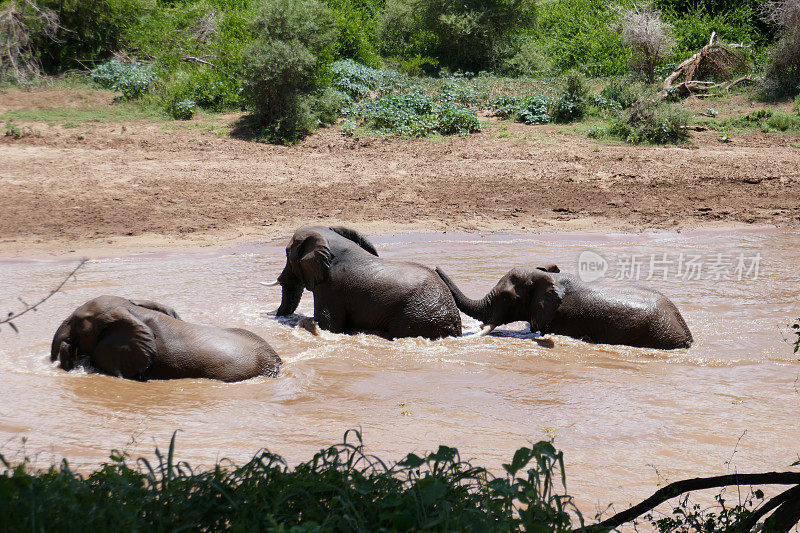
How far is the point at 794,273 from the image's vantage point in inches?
425

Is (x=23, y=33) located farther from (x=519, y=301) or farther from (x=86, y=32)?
(x=519, y=301)

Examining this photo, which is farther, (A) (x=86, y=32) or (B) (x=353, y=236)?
(A) (x=86, y=32)

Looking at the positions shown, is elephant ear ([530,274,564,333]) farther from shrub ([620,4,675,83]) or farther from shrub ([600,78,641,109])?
shrub ([620,4,675,83])

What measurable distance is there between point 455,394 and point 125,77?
686 inches

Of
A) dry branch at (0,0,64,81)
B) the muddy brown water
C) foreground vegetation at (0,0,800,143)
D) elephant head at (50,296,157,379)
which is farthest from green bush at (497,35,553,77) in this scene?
elephant head at (50,296,157,379)

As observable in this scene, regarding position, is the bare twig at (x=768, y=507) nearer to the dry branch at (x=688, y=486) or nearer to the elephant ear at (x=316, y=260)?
the dry branch at (x=688, y=486)

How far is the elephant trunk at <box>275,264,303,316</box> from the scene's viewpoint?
8.67 m

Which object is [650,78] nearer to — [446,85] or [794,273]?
[446,85]

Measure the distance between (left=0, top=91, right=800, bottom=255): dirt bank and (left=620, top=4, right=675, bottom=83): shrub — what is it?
5.00 metres

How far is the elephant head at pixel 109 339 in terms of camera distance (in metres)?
6.43

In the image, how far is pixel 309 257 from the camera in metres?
8.17

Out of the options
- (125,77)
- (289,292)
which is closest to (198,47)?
(125,77)

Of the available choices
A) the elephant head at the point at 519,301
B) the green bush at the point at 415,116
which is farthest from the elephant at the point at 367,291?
the green bush at the point at 415,116

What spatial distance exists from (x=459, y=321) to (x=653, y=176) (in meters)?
9.26
